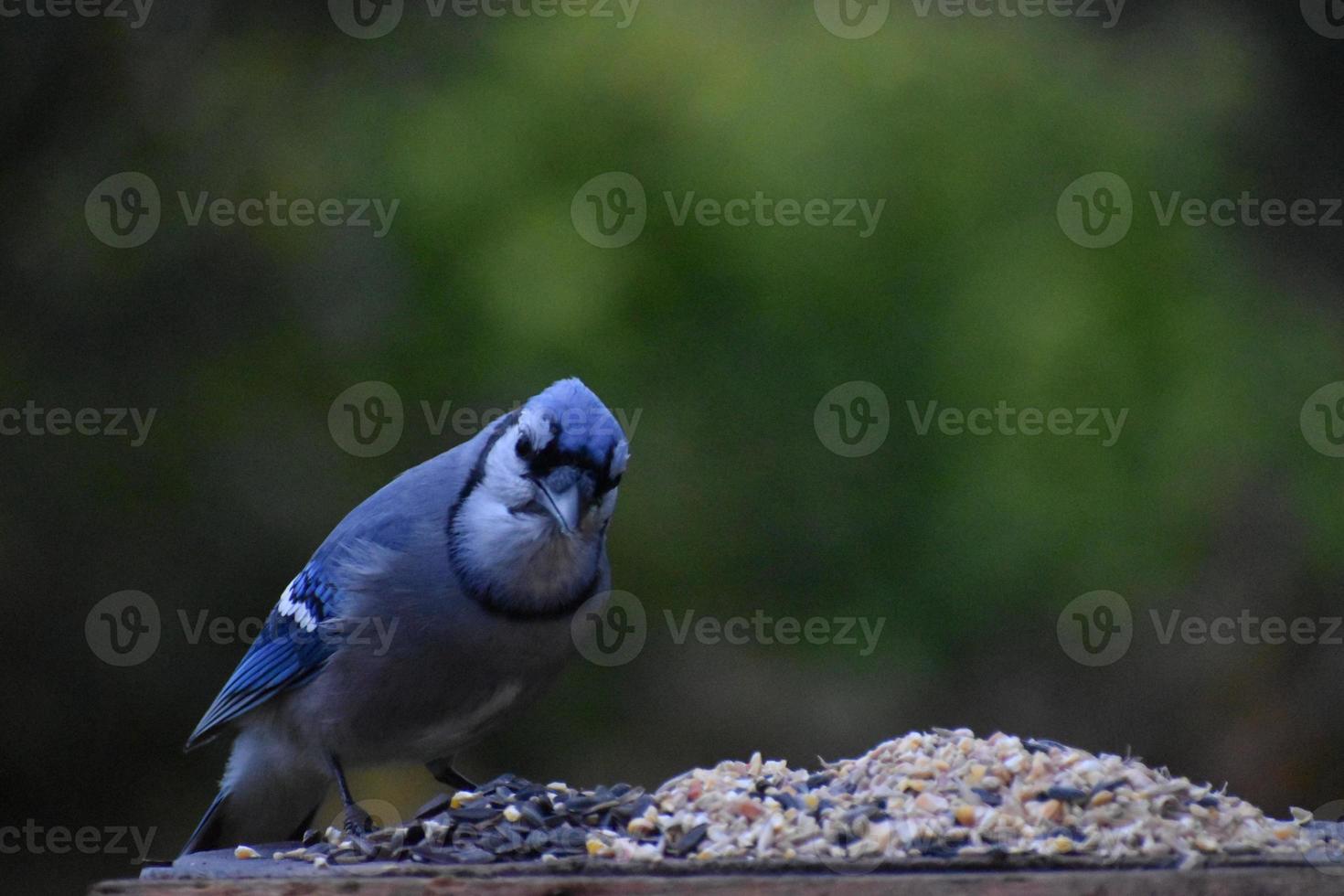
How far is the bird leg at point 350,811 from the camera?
278 centimetres

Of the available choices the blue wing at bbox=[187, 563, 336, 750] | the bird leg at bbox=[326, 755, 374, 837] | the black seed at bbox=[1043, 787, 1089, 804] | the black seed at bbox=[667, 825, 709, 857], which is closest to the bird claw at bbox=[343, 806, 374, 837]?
the bird leg at bbox=[326, 755, 374, 837]

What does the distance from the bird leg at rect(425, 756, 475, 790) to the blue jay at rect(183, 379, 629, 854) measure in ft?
0.78

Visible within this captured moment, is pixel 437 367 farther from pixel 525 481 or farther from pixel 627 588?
pixel 525 481

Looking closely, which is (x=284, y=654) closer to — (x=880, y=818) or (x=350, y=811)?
(x=350, y=811)

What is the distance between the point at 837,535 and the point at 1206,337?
1195 millimetres

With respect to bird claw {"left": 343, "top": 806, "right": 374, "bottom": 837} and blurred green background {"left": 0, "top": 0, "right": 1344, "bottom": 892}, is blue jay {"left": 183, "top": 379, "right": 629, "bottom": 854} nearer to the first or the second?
A: bird claw {"left": 343, "top": 806, "right": 374, "bottom": 837}

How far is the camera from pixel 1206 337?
449 cm

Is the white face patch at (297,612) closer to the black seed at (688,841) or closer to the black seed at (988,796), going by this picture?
the black seed at (688,841)

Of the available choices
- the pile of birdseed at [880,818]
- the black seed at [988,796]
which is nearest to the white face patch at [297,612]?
the pile of birdseed at [880,818]

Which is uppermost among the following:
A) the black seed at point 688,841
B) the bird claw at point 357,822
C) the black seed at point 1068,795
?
the black seed at point 1068,795

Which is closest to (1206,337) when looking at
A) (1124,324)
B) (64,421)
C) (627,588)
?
(1124,324)

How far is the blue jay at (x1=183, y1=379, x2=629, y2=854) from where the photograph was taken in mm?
2914

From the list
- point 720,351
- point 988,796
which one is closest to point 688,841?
point 988,796

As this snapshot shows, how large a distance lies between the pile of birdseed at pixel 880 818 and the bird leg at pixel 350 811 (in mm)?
117
